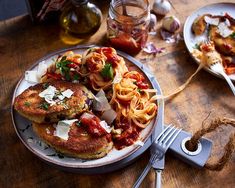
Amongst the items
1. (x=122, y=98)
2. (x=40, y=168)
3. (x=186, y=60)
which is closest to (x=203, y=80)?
(x=186, y=60)

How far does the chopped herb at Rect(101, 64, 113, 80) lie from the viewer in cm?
168

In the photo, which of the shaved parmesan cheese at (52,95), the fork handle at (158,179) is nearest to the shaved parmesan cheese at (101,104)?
the shaved parmesan cheese at (52,95)

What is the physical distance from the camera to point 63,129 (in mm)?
1520

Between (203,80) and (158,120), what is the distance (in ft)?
1.40

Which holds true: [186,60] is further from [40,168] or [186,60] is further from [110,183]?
[40,168]

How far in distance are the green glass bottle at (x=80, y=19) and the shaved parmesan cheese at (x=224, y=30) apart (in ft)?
2.33

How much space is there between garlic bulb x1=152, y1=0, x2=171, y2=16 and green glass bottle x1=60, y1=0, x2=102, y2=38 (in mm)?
377

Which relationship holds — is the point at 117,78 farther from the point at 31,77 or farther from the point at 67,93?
the point at 31,77

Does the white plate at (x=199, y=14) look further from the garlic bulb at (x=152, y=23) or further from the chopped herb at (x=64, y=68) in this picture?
the chopped herb at (x=64, y=68)

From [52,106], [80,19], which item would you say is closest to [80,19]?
[80,19]

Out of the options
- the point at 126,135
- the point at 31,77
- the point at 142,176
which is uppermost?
the point at 31,77

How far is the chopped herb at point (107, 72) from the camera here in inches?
66.2

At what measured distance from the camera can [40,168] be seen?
1.60 m

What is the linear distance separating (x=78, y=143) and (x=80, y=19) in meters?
0.83
